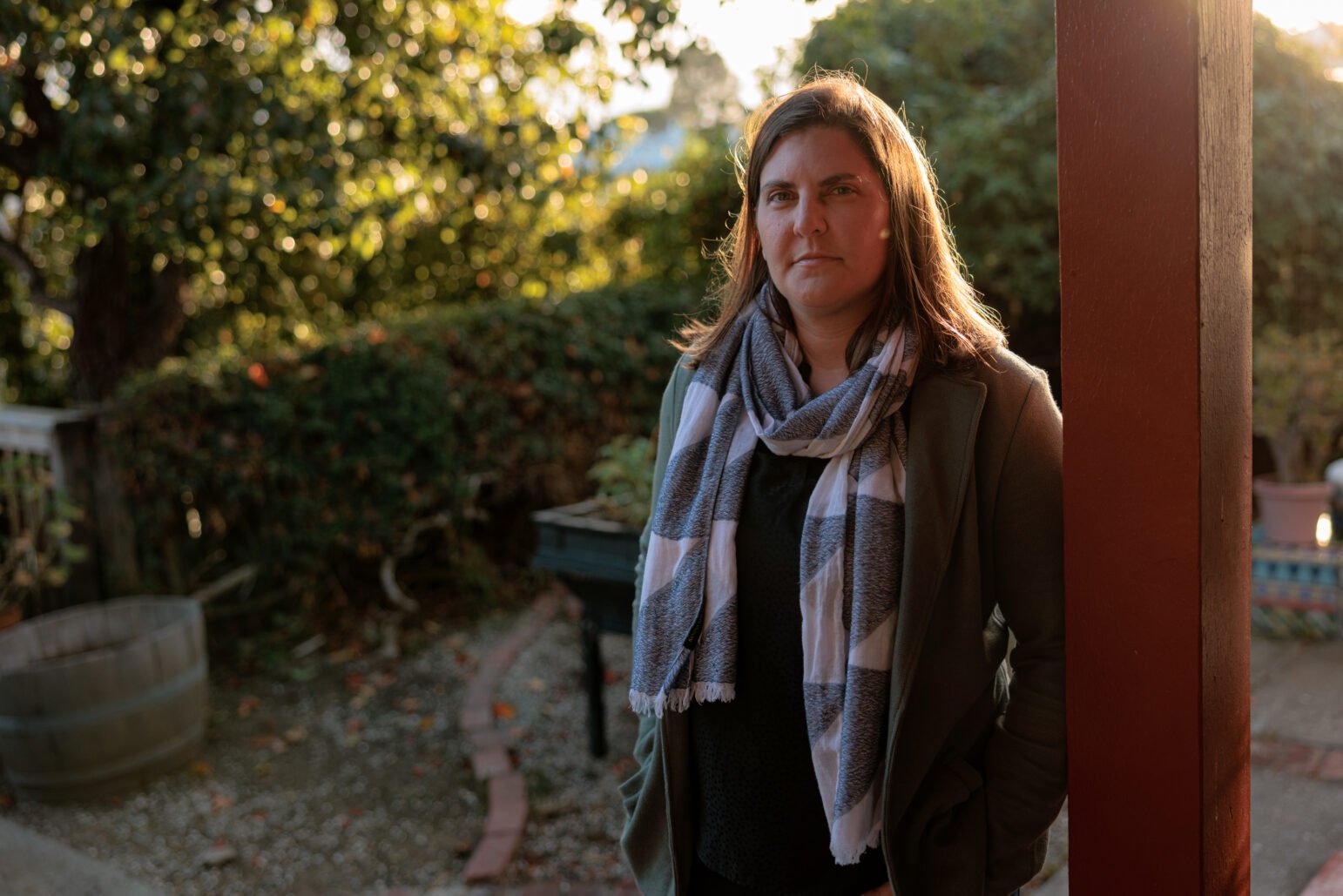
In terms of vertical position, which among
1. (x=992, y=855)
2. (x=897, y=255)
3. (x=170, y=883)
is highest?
(x=897, y=255)

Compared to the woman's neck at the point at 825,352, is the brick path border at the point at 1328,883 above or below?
below

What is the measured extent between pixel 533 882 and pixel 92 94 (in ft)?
12.3

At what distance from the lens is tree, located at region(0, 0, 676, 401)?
495 centimetres

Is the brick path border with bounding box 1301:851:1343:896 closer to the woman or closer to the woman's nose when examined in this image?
the woman

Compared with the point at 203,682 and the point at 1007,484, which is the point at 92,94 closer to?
the point at 203,682

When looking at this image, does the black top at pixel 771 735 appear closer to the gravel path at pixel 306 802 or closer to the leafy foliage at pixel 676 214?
the gravel path at pixel 306 802

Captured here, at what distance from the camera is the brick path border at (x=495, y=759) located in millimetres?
3537

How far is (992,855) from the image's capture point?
1.56 meters

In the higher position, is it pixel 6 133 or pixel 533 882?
pixel 6 133

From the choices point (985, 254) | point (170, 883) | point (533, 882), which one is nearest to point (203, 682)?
point (170, 883)

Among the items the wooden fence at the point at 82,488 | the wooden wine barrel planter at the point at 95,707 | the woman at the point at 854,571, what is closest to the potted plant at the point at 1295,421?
the woman at the point at 854,571

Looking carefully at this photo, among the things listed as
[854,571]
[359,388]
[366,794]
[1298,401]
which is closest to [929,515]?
[854,571]

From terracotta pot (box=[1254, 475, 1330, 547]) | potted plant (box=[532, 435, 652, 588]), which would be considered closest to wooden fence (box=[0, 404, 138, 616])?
potted plant (box=[532, 435, 652, 588])

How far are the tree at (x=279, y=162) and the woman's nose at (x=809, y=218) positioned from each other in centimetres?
276
